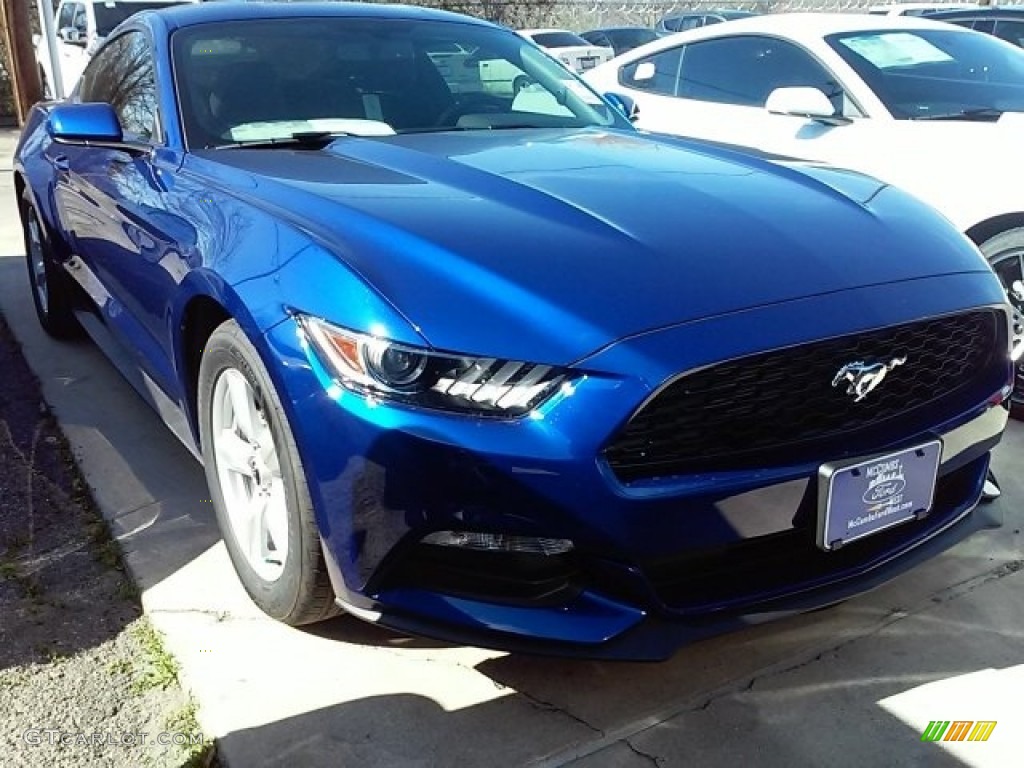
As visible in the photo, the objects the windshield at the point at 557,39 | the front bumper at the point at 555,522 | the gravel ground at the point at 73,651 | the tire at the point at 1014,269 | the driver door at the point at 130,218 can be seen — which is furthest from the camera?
the windshield at the point at 557,39

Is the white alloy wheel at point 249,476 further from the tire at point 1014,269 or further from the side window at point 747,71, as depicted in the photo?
the side window at point 747,71

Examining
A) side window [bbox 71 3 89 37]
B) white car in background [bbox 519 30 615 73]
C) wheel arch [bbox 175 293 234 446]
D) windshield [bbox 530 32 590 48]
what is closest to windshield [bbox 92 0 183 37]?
side window [bbox 71 3 89 37]

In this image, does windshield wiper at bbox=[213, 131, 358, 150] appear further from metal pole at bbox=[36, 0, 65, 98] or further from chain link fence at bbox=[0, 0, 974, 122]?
chain link fence at bbox=[0, 0, 974, 122]

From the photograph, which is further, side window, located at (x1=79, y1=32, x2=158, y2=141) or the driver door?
side window, located at (x1=79, y1=32, x2=158, y2=141)

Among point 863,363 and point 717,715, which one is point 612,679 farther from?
point 863,363

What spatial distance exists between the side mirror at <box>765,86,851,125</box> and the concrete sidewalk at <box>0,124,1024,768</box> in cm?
252

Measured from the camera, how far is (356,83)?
3543 mm

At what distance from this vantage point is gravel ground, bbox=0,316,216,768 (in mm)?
2312

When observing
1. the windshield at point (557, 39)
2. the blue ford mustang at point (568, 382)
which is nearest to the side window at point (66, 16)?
the windshield at point (557, 39)

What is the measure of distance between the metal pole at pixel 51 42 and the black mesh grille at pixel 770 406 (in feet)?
45.0

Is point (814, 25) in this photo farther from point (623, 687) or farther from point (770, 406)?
point (623, 687)

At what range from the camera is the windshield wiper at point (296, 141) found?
3182 millimetres

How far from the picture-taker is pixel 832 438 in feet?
7.40

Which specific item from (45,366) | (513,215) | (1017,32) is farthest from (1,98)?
(513,215)
